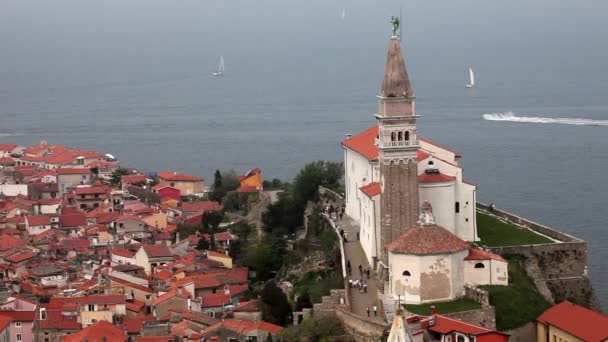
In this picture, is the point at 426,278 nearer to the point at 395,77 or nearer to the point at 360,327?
the point at 360,327

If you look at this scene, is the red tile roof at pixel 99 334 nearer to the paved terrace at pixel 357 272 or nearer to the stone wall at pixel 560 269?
the paved terrace at pixel 357 272

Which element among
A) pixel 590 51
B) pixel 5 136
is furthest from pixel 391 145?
pixel 590 51

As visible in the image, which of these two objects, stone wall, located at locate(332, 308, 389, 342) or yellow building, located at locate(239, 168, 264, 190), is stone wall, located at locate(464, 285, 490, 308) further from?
yellow building, located at locate(239, 168, 264, 190)

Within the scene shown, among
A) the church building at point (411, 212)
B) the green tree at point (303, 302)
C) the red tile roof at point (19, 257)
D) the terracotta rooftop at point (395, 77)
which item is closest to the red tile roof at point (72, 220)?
the red tile roof at point (19, 257)

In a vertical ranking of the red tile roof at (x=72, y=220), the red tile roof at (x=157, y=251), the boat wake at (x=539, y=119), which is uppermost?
the boat wake at (x=539, y=119)

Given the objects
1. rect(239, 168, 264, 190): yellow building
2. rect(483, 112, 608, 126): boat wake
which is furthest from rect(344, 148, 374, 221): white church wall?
rect(483, 112, 608, 126): boat wake

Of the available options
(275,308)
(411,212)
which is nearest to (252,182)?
(275,308)
